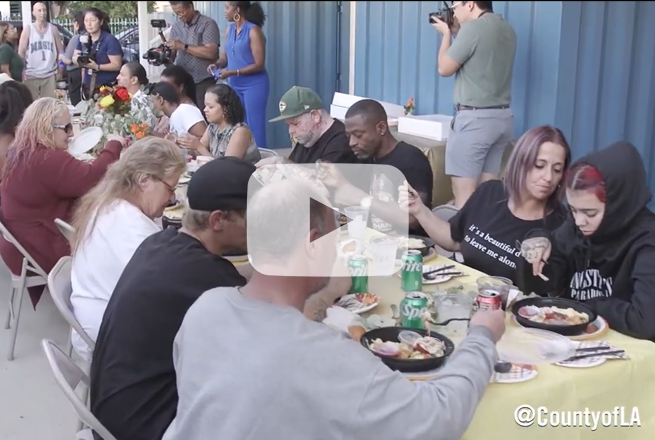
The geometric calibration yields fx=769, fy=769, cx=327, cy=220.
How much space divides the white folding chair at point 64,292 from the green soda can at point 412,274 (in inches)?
38.5

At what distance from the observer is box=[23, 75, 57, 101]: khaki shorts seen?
26.8ft

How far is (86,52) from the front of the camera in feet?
25.5

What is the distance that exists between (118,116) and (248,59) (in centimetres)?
249

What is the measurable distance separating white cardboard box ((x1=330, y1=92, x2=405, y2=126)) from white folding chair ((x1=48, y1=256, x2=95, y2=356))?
360 centimetres

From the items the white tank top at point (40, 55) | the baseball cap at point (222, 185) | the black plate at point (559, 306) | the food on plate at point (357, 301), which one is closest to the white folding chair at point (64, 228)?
the food on plate at point (357, 301)

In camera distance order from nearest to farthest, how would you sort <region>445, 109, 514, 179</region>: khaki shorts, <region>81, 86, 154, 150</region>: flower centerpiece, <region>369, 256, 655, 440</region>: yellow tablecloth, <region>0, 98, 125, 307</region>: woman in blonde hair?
<region>369, 256, 655, 440</region>: yellow tablecloth < <region>0, 98, 125, 307</region>: woman in blonde hair < <region>81, 86, 154, 150</region>: flower centerpiece < <region>445, 109, 514, 179</region>: khaki shorts

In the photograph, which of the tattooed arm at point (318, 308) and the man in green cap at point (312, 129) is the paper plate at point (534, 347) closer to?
the tattooed arm at point (318, 308)

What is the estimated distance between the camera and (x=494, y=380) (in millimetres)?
1696

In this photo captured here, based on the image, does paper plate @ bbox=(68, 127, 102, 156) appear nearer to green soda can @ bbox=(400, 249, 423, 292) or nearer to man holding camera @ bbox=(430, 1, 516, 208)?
man holding camera @ bbox=(430, 1, 516, 208)

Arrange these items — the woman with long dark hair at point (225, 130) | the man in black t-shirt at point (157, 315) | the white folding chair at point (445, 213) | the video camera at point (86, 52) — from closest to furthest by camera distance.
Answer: the man in black t-shirt at point (157, 315)
the white folding chair at point (445, 213)
the woman with long dark hair at point (225, 130)
the video camera at point (86, 52)

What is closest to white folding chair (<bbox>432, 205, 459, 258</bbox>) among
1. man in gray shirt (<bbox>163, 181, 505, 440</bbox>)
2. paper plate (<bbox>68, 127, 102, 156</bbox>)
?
man in gray shirt (<bbox>163, 181, 505, 440</bbox>)

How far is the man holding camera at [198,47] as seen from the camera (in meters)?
6.75

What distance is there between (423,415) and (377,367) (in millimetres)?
115

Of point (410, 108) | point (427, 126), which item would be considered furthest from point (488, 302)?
point (410, 108)
